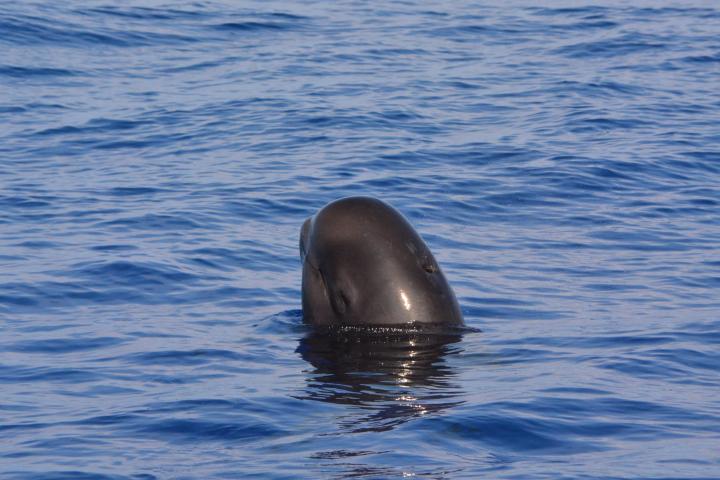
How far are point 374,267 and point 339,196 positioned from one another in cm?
878

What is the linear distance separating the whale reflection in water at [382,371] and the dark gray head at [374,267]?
142 mm

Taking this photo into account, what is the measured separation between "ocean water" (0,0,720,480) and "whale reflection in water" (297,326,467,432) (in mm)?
34

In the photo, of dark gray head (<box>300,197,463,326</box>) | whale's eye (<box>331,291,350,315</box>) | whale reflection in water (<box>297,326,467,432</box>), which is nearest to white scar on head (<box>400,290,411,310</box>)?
dark gray head (<box>300,197,463,326</box>)

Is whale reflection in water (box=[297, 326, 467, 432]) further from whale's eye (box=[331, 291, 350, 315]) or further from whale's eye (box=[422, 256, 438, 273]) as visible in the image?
whale's eye (box=[422, 256, 438, 273])

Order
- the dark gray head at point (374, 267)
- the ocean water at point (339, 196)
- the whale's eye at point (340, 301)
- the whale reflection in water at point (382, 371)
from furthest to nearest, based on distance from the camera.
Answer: the whale's eye at point (340, 301) → the dark gray head at point (374, 267) → the whale reflection in water at point (382, 371) → the ocean water at point (339, 196)

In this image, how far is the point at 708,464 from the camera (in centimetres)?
862

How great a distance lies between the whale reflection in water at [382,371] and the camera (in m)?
9.79

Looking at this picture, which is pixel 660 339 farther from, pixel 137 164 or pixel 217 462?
pixel 137 164

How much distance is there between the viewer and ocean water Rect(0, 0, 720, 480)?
9.32 meters

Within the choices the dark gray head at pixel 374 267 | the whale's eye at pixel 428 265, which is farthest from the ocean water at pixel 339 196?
the whale's eye at pixel 428 265

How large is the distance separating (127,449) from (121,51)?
87.9ft

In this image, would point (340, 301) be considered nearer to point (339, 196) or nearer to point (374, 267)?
point (374, 267)

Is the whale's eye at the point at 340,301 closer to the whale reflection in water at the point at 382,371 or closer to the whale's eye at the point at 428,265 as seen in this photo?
the whale reflection in water at the point at 382,371

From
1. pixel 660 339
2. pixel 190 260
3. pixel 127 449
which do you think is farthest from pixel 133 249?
pixel 127 449
